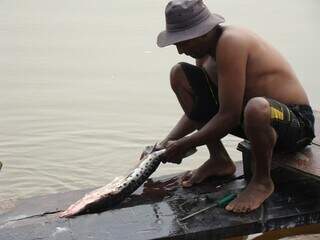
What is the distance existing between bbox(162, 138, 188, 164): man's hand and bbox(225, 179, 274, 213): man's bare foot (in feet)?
1.40

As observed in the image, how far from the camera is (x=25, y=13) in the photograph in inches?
476

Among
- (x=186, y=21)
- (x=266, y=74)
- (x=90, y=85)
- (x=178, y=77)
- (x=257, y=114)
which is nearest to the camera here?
(x=257, y=114)

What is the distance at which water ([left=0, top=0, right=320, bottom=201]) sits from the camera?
5.50 metres

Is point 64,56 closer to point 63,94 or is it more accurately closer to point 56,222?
point 63,94

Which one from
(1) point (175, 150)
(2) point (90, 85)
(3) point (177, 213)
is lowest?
(2) point (90, 85)

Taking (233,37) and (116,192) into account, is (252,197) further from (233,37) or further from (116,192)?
(233,37)

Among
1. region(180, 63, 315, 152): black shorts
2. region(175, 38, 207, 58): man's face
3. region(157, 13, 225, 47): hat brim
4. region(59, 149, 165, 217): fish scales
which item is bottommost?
region(59, 149, 165, 217): fish scales

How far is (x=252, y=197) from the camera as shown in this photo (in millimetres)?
3389

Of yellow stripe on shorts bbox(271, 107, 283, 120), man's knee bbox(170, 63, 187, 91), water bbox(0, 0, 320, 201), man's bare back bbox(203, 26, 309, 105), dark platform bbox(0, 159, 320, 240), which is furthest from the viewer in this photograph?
water bbox(0, 0, 320, 201)

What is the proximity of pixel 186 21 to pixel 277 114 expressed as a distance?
771mm

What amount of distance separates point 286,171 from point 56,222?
1.51 metres

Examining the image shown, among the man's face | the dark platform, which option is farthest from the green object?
the man's face

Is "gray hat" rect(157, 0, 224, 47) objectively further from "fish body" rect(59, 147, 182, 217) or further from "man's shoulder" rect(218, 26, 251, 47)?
"fish body" rect(59, 147, 182, 217)

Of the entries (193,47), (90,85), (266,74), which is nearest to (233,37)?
(193,47)
